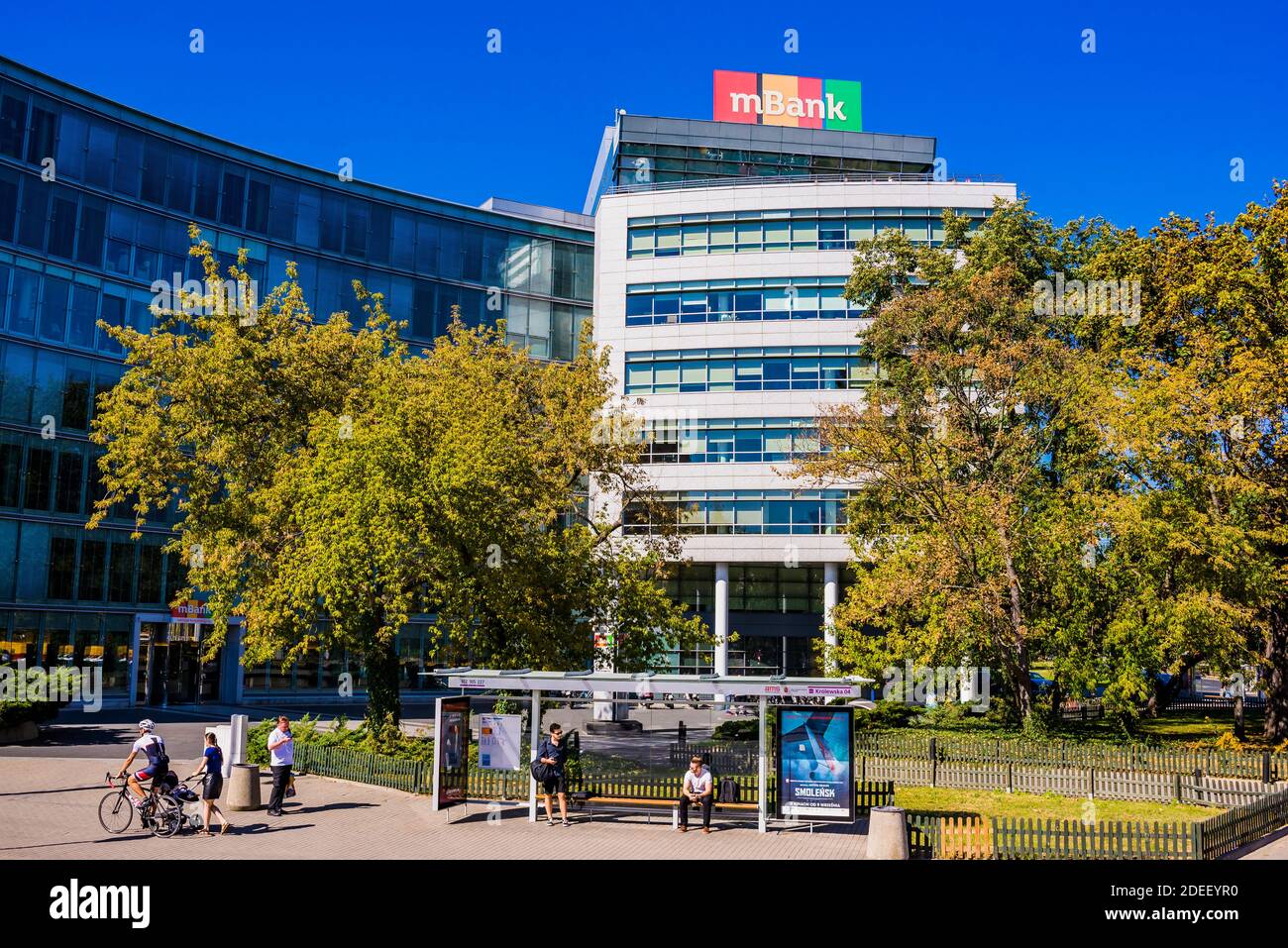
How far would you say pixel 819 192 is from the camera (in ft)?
194

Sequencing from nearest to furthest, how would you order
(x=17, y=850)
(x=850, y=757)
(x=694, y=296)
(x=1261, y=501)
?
(x=17, y=850) → (x=850, y=757) → (x=1261, y=501) → (x=694, y=296)

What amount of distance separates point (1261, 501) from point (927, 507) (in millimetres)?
9426

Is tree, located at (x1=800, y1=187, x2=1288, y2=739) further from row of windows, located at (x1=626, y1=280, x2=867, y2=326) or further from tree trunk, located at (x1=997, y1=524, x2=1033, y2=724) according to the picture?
row of windows, located at (x1=626, y1=280, x2=867, y2=326)

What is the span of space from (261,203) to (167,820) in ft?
146

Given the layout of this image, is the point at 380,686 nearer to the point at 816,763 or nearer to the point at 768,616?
the point at 816,763

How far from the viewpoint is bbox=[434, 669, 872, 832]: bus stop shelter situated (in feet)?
65.7

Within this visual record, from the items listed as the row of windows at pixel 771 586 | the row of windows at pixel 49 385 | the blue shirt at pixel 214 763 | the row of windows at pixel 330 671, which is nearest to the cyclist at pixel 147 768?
the blue shirt at pixel 214 763

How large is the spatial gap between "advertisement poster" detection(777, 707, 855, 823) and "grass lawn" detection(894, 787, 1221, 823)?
16.6 feet

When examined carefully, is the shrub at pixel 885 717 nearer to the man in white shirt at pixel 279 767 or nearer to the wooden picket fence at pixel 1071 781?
the wooden picket fence at pixel 1071 781

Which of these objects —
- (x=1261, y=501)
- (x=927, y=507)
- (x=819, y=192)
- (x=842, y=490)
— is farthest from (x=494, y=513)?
(x=819, y=192)

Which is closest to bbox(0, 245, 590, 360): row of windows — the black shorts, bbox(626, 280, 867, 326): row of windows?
bbox(626, 280, 867, 326): row of windows

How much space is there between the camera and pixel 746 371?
5731cm

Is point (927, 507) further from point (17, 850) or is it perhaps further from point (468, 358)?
point (17, 850)

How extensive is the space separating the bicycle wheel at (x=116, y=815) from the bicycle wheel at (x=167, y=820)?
38 centimetres
